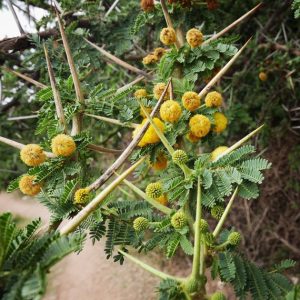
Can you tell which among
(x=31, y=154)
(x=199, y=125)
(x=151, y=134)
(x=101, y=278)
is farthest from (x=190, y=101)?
(x=101, y=278)

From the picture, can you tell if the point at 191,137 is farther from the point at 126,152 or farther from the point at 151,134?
the point at 126,152

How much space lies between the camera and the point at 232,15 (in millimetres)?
3129

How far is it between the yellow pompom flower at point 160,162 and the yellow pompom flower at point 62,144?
369 mm

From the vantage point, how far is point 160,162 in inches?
58.6

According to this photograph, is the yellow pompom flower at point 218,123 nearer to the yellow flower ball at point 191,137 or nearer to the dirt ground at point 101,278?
the yellow flower ball at point 191,137

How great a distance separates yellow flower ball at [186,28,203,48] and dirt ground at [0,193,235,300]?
386cm

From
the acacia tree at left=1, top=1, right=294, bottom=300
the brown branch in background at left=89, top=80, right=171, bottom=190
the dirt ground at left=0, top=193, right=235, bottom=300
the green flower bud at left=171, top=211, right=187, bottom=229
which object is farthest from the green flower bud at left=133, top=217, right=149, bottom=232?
the dirt ground at left=0, top=193, right=235, bottom=300

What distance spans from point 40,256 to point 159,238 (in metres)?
0.61

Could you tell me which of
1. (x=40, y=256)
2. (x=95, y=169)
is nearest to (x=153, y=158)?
(x=95, y=169)

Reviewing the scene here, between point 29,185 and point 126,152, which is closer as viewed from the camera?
point 126,152

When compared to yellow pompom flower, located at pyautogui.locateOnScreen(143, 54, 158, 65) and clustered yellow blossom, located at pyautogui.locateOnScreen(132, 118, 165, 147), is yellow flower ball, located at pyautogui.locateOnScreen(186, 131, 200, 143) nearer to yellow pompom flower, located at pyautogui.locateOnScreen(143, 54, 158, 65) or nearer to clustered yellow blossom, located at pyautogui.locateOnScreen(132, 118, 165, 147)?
clustered yellow blossom, located at pyautogui.locateOnScreen(132, 118, 165, 147)

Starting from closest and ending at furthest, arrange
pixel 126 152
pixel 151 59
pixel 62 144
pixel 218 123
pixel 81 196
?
pixel 126 152, pixel 81 196, pixel 62 144, pixel 218 123, pixel 151 59

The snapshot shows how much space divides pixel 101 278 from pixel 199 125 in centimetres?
490

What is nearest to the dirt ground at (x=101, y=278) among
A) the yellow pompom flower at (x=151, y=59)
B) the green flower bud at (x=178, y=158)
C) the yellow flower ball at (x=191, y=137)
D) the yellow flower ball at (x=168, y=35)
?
the yellow pompom flower at (x=151, y=59)
